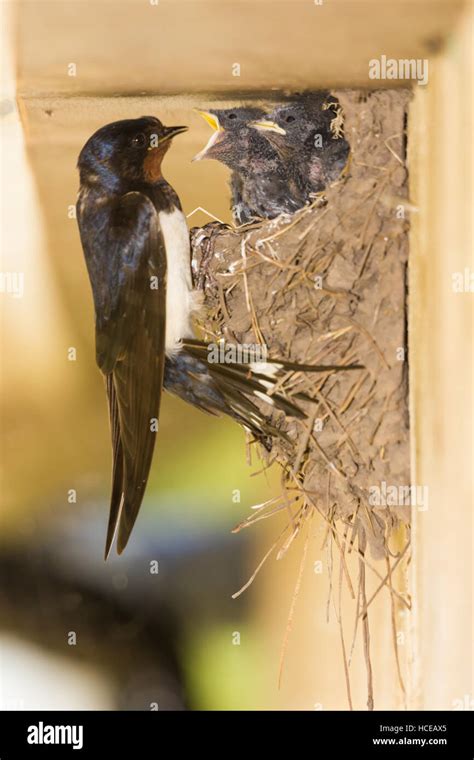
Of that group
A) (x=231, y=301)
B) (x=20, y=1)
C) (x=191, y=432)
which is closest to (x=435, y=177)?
(x=231, y=301)

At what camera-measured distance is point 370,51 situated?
76.0 inches

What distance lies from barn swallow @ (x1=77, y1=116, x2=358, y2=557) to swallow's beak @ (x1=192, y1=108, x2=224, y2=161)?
0.10 metres

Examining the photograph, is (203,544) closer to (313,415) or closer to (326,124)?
(313,415)

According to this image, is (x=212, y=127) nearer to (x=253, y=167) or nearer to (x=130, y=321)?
(x=253, y=167)

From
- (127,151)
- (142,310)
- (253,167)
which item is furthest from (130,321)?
(253,167)

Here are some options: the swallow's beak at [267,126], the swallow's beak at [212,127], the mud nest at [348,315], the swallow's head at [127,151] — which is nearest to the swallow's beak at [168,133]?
the swallow's head at [127,151]

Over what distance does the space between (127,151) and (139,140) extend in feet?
0.15

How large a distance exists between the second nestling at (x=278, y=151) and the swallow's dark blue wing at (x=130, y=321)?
0.31 metres

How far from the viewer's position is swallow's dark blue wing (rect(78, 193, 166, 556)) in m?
2.01

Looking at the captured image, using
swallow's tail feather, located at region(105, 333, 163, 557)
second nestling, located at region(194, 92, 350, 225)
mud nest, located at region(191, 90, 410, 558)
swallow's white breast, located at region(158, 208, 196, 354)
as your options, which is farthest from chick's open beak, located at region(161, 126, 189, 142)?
swallow's tail feather, located at region(105, 333, 163, 557)

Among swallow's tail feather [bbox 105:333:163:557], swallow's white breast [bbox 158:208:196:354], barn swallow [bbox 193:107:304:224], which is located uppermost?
barn swallow [bbox 193:107:304:224]

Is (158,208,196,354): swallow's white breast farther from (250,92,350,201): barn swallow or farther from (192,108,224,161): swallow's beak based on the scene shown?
(250,92,350,201): barn swallow

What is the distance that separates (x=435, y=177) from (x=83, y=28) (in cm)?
100

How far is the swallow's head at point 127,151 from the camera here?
80.4 inches
